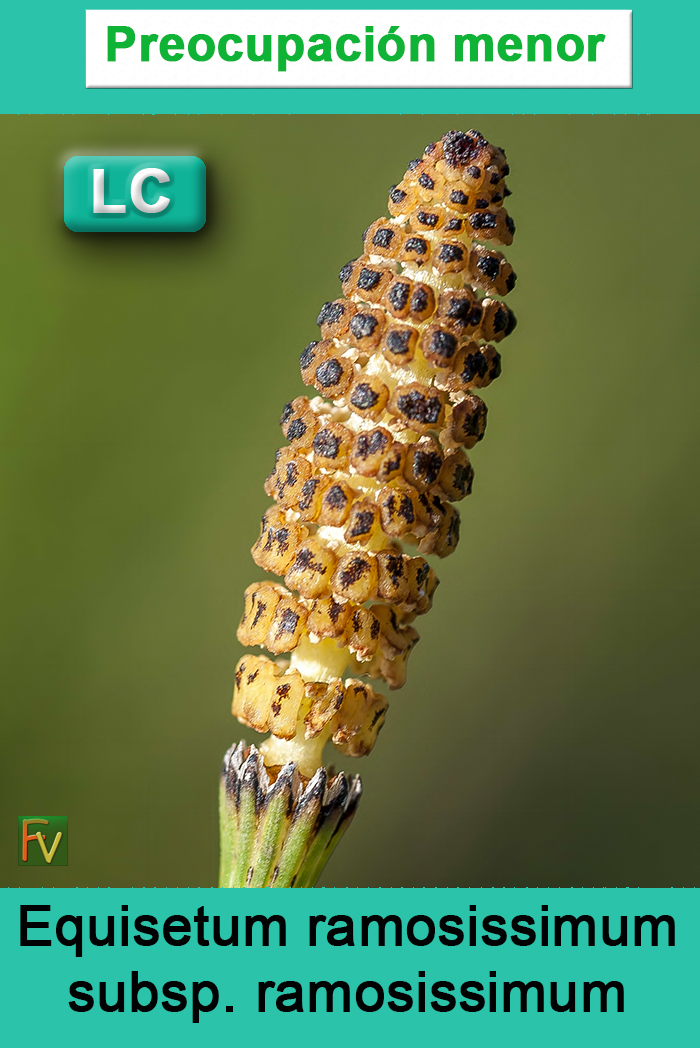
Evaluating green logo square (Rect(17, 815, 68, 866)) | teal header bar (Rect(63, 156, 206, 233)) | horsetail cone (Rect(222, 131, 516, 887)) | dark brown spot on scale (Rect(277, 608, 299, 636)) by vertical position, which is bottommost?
green logo square (Rect(17, 815, 68, 866))

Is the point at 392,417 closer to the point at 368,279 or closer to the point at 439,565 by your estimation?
the point at 368,279

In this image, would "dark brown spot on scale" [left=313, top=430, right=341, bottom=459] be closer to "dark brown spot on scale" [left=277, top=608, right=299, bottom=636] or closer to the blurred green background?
"dark brown spot on scale" [left=277, top=608, right=299, bottom=636]

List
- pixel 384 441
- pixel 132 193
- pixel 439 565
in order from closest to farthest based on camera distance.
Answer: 1. pixel 384 441
2. pixel 132 193
3. pixel 439 565

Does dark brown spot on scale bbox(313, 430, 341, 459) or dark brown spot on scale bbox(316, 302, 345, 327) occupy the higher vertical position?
dark brown spot on scale bbox(316, 302, 345, 327)

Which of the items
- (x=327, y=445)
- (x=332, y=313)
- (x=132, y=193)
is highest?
(x=132, y=193)

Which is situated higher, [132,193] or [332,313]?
[132,193]

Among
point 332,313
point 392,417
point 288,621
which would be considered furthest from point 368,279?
point 288,621

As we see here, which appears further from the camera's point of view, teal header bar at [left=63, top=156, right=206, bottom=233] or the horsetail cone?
teal header bar at [left=63, top=156, right=206, bottom=233]

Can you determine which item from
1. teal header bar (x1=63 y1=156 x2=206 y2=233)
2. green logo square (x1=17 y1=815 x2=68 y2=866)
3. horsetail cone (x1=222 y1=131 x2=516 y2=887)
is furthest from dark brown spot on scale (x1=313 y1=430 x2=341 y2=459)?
green logo square (x1=17 y1=815 x2=68 y2=866)
